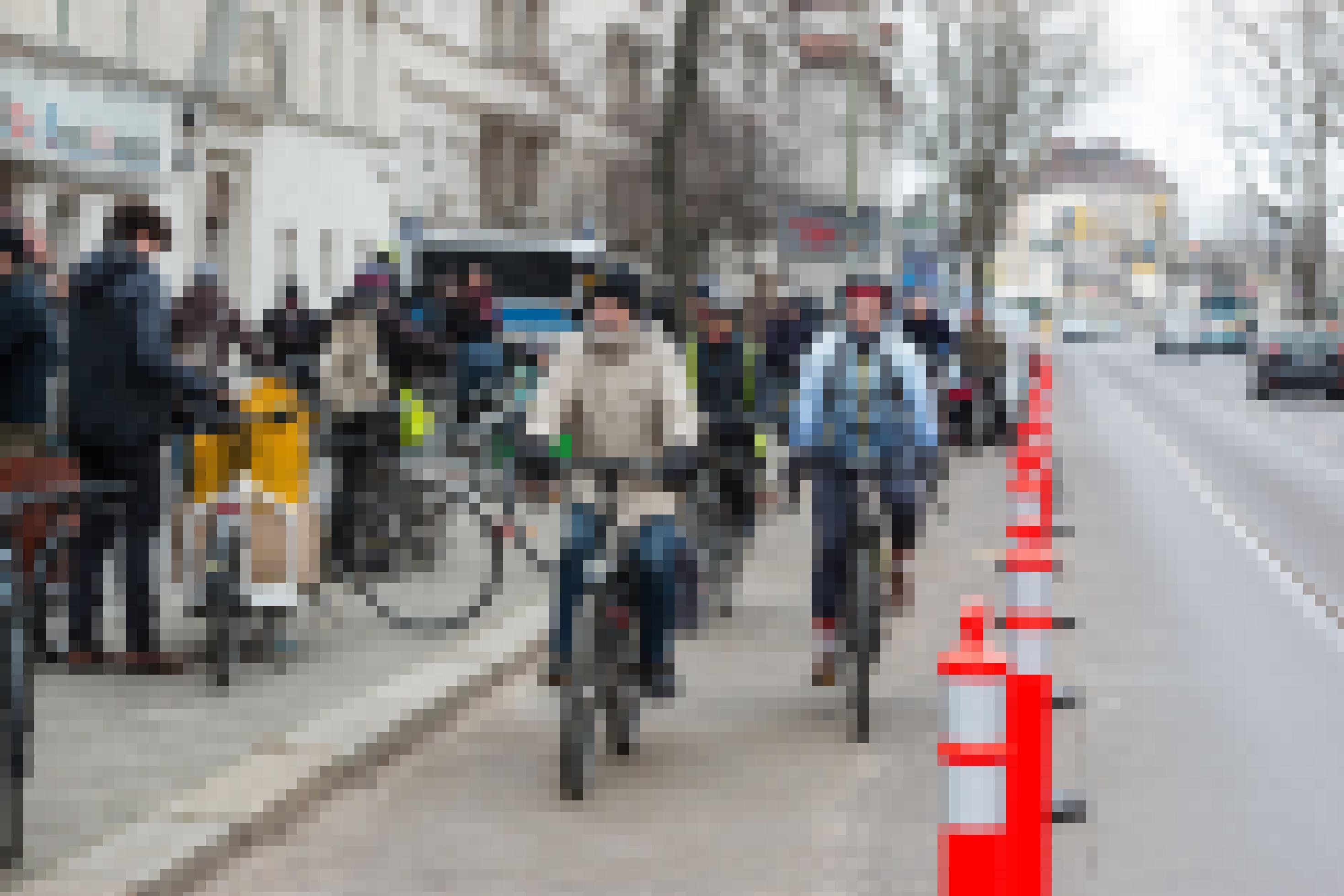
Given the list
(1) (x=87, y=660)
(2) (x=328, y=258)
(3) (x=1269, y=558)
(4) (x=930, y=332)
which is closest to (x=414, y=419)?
(1) (x=87, y=660)

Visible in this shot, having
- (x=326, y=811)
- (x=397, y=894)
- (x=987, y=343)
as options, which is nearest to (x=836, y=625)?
(x=326, y=811)

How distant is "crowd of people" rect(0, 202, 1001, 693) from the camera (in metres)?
9.61

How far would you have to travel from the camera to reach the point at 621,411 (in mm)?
9547

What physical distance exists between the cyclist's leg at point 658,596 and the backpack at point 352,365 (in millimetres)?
5581

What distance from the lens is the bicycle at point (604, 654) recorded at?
359 inches

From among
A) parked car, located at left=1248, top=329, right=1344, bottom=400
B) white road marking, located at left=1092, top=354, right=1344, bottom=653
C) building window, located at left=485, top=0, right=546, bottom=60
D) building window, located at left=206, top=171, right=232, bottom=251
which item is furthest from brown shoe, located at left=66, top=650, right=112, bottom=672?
parked car, located at left=1248, top=329, right=1344, bottom=400

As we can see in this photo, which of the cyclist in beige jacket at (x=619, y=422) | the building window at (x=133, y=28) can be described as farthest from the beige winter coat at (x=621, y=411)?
the building window at (x=133, y=28)

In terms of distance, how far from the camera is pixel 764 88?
4884cm

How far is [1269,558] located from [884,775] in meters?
9.97

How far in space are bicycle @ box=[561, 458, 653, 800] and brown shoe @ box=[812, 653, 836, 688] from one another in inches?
67.0

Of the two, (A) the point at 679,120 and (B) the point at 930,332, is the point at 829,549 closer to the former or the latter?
(A) the point at 679,120

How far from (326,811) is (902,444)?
137 inches

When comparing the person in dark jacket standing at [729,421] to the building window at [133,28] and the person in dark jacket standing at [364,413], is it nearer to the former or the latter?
the person in dark jacket standing at [364,413]

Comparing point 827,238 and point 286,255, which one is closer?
point 286,255
